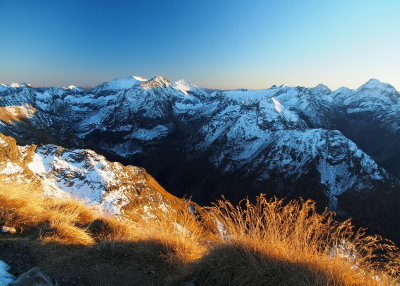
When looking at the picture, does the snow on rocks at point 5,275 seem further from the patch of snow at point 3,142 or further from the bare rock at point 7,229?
the patch of snow at point 3,142

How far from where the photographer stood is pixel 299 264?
3.80 meters

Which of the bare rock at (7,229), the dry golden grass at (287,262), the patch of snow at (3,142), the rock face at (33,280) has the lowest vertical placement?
the patch of snow at (3,142)

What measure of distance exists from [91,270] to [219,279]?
89.2 inches

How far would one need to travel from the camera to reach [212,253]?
14.3 feet

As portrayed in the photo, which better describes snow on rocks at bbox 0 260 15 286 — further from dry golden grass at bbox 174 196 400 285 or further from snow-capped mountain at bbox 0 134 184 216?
snow-capped mountain at bbox 0 134 184 216

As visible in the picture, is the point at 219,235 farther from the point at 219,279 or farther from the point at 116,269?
the point at 116,269

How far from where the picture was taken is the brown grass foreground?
3756 millimetres

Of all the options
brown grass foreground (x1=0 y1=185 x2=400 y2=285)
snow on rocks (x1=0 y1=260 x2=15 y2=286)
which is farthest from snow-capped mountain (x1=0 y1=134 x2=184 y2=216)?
snow on rocks (x1=0 y1=260 x2=15 y2=286)

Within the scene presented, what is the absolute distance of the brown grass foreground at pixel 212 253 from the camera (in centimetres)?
376

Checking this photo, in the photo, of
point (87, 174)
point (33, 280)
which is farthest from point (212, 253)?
point (87, 174)

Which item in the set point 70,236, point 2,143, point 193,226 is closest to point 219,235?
point 193,226

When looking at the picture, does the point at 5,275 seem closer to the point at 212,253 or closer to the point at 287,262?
the point at 212,253

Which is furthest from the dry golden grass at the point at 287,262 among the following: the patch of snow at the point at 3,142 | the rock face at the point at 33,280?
the patch of snow at the point at 3,142

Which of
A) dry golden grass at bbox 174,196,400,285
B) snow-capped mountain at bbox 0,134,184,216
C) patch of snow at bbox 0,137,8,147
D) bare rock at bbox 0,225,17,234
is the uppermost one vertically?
dry golden grass at bbox 174,196,400,285
